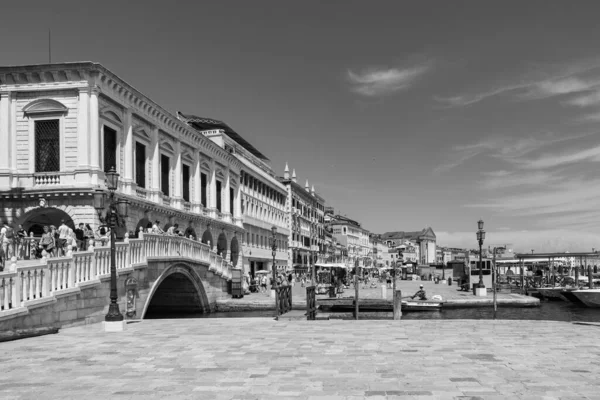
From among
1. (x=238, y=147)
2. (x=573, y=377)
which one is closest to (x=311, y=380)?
(x=573, y=377)

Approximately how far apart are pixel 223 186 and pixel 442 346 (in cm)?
3936

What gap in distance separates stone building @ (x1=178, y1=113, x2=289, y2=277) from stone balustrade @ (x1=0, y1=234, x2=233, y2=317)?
27642 mm

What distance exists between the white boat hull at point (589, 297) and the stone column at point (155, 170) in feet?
107

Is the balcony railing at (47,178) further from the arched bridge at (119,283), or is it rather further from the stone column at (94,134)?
the arched bridge at (119,283)

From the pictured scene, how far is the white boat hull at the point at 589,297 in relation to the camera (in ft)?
144

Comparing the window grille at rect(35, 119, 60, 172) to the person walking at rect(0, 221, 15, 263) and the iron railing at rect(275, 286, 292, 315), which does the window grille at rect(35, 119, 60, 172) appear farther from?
the iron railing at rect(275, 286, 292, 315)

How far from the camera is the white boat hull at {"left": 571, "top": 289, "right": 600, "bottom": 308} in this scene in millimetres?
44000

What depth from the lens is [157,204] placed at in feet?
114

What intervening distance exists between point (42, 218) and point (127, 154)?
5562 millimetres

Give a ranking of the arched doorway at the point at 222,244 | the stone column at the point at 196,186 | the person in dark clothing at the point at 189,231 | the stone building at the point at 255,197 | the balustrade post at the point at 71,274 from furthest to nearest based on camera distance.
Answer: the stone building at the point at 255,197 → the arched doorway at the point at 222,244 → the stone column at the point at 196,186 → the person in dark clothing at the point at 189,231 → the balustrade post at the point at 71,274

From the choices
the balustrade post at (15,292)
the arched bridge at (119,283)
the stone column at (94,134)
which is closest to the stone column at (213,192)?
the arched bridge at (119,283)

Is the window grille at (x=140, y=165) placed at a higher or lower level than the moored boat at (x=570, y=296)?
higher

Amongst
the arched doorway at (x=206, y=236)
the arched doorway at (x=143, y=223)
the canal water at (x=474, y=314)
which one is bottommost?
the canal water at (x=474, y=314)

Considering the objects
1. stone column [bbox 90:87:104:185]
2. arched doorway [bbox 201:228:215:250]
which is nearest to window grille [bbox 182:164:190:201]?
arched doorway [bbox 201:228:215:250]
